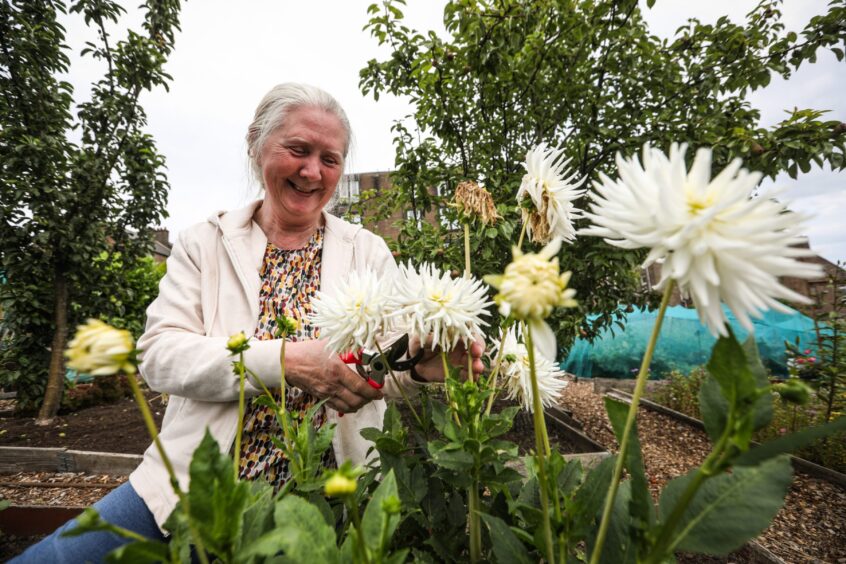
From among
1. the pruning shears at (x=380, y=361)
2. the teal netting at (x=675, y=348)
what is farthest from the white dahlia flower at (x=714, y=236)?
the teal netting at (x=675, y=348)

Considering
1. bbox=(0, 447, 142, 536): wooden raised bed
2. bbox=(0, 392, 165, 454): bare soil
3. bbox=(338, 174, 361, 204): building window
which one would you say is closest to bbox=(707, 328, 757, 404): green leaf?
bbox=(338, 174, 361, 204): building window

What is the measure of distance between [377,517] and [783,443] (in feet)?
1.37

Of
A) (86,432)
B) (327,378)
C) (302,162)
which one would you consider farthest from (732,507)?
(86,432)

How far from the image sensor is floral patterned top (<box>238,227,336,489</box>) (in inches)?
60.5

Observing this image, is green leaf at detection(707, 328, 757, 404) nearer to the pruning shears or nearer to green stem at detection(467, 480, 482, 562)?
green stem at detection(467, 480, 482, 562)

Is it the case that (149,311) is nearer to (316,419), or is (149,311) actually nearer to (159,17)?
(316,419)

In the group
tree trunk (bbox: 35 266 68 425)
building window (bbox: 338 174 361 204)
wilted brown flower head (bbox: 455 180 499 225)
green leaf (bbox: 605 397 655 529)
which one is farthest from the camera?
tree trunk (bbox: 35 266 68 425)

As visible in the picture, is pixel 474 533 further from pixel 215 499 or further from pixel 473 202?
pixel 473 202

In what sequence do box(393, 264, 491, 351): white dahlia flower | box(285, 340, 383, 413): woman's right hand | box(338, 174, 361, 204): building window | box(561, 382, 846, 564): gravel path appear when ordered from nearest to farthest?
box(393, 264, 491, 351): white dahlia flower → box(285, 340, 383, 413): woman's right hand → box(338, 174, 361, 204): building window → box(561, 382, 846, 564): gravel path

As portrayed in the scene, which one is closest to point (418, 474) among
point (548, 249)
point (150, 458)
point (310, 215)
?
point (548, 249)

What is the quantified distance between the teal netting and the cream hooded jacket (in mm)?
7497

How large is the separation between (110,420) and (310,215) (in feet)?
19.3

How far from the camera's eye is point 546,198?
2.64ft

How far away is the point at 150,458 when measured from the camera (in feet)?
4.72
